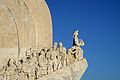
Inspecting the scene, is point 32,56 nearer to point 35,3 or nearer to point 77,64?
point 77,64

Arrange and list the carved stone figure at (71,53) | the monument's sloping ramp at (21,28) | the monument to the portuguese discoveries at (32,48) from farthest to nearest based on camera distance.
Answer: the monument's sloping ramp at (21,28) → the carved stone figure at (71,53) → the monument to the portuguese discoveries at (32,48)

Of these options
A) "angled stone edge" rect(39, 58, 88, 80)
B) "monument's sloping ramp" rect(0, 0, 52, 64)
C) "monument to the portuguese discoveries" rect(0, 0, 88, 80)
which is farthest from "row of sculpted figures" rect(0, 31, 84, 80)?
"monument's sloping ramp" rect(0, 0, 52, 64)

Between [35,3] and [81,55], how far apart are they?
3924 millimetres

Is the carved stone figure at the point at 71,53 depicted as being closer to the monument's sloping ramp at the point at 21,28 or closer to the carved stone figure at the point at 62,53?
the carved stone figure at the point at 62,53

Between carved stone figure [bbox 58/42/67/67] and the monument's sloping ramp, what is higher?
the monument's sloping ramp

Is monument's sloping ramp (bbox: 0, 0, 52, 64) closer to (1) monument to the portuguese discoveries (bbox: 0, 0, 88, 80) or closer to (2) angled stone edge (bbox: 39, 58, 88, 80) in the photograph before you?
(1) monument to the portuguese discoveries (bbox: 0, 0, 88, 80)

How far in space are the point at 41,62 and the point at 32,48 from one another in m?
1.74

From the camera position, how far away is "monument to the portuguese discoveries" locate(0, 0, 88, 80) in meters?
18.3

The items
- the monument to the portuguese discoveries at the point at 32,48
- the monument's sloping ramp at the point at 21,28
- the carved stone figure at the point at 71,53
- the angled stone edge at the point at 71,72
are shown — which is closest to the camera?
the angled stone edge at the point at 71,72

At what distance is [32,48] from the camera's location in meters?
19.9

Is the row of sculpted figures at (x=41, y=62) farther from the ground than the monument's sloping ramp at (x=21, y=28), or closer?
closer

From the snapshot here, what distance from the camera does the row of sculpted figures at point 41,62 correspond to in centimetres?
1825

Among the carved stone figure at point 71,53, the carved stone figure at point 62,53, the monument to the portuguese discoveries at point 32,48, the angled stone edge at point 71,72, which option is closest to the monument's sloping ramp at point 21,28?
the monument to the portuguese discoveries at point 32,48

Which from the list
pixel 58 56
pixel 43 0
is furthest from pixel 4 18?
pixel 58 56
